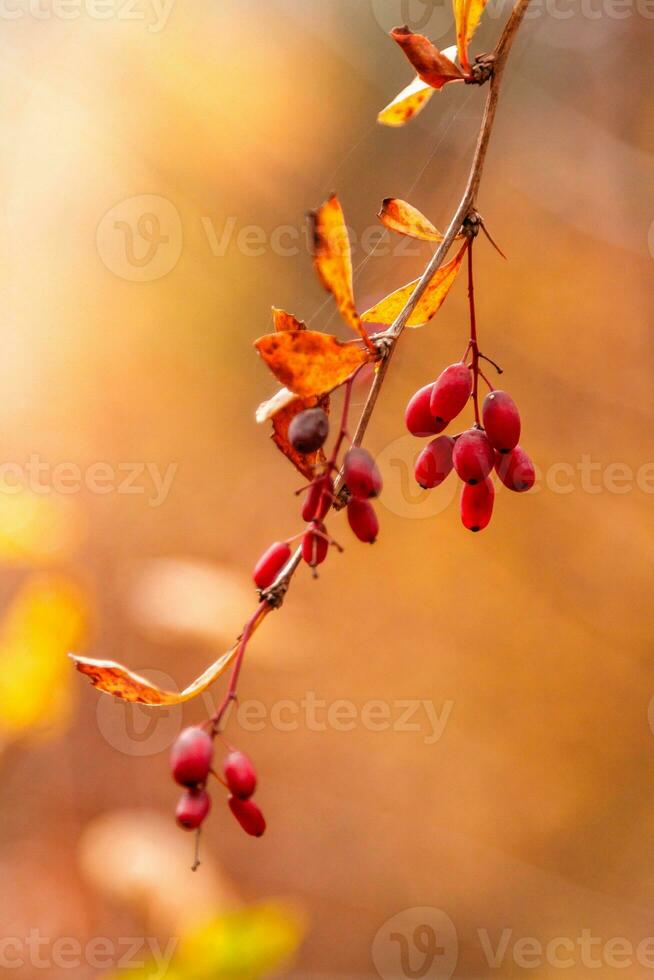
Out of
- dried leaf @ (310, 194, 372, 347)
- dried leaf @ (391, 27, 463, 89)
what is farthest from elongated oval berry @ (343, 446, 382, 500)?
dried leaf @ (391, 27, 463, 89)

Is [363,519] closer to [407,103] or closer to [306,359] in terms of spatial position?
[306,359]

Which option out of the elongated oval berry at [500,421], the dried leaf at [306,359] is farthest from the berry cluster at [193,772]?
the elongated oval berry at [500,421]

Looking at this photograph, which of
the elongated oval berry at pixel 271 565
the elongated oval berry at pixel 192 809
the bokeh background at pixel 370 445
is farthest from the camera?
the bokeh background at pixel 370 445

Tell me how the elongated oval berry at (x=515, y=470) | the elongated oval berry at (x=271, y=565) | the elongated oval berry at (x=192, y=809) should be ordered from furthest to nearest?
the elongated oval berry at (x=515, y=470), the elongated oval berry at (x=271, y=565), the elongated oval berry at (x=192, y=809)

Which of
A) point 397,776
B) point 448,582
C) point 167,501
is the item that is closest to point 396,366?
point 448,582

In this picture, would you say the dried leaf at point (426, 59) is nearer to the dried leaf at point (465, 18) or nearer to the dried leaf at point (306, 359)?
the dried leaf at point (465, 18)

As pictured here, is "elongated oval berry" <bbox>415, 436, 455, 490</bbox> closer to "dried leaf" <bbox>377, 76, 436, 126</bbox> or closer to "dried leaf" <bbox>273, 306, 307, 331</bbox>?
"dried leaf" <bbox>273, 306, 307, 331</bbox>

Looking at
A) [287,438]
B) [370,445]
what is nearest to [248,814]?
[287,438]

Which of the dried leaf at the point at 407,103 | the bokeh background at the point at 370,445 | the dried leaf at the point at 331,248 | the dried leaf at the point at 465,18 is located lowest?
the bokeh background at the point at 370,445
